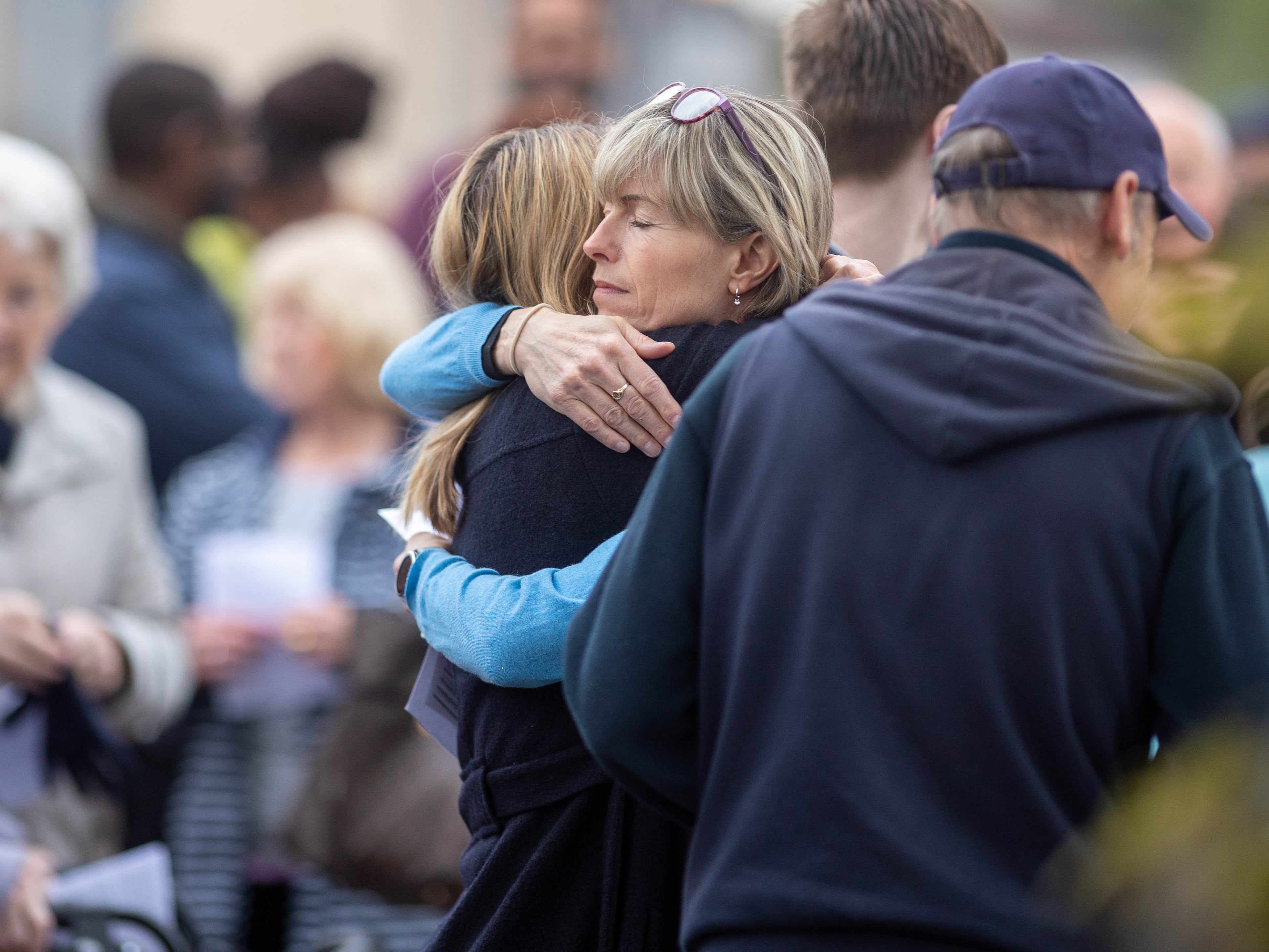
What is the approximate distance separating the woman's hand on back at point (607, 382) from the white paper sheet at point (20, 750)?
1907 mm

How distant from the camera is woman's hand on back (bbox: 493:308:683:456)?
71.2 inches

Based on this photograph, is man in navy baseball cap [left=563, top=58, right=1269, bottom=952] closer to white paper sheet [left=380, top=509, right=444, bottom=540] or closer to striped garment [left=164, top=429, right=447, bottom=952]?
white paper sheet [left=380, top=509, right=444, bottom=540]

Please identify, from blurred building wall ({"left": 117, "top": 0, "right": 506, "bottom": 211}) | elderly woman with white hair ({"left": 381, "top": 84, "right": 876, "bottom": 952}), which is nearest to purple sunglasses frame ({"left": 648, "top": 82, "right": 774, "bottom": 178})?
elderly woman with white hair ({"left": 381, "top": 84, "right": 876, "bottom": 952})

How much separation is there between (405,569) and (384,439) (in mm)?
2349

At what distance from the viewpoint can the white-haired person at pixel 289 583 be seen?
4039 millimetres

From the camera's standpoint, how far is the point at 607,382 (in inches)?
70.7

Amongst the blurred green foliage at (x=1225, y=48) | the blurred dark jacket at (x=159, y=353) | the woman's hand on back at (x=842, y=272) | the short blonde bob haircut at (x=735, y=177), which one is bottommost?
the blurred dark jacket at (x=159, y=353)

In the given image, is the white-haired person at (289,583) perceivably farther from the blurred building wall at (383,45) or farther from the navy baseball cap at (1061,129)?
the blurred building wall at (383,45)

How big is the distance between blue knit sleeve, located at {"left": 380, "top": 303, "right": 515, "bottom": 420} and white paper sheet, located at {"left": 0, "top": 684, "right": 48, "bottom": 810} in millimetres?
1583

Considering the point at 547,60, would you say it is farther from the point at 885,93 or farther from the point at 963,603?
the point at 963,603

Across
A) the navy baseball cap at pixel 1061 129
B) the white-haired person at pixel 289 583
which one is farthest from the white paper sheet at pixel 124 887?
the navy baseball cap at pixel 1061 129

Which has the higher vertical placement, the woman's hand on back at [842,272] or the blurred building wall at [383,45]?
the woman's hand on back at [842,272]

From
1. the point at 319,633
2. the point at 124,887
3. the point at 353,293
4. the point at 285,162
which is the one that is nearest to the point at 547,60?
the point at 285,162

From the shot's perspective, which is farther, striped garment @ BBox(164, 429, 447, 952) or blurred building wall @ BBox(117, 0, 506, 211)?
blurred building wall @ BBox(117, 0, 506, 211)
